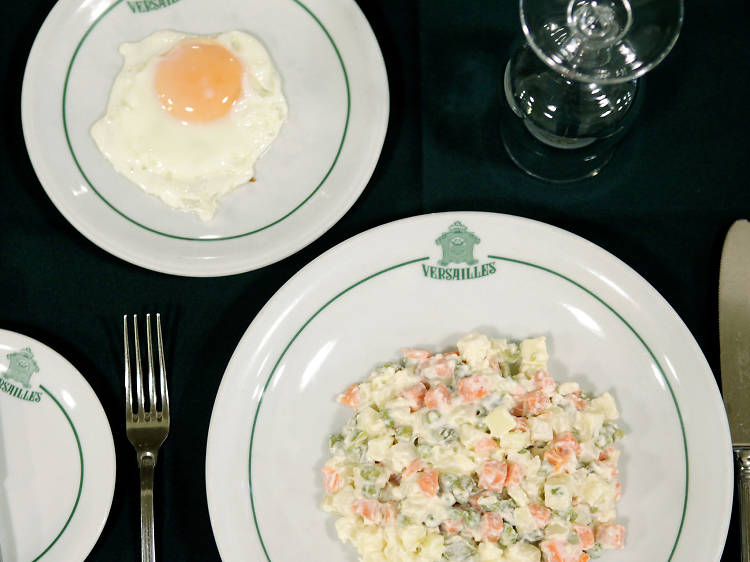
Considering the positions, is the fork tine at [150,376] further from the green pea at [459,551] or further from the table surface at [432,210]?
the green pea at [459,551]

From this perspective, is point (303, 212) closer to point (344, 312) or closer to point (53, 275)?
point (344, 312)

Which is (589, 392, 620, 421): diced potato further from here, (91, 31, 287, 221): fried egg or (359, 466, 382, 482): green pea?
(91, 31, 287, 221): fried egg

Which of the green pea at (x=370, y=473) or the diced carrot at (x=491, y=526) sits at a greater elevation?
the green pea at (x=370, y=473)

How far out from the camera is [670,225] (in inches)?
70.9

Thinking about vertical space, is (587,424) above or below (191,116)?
below

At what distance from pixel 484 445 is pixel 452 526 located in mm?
174

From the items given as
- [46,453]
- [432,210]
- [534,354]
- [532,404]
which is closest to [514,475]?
[532,404]

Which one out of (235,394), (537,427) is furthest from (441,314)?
(235,394)

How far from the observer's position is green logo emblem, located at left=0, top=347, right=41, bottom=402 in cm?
172

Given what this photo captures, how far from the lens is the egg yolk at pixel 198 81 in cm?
177

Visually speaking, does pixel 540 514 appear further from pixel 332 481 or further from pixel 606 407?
pixel 332 481

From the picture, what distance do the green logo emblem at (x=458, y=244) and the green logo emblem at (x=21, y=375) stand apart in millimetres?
889

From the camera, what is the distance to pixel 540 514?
160 cm

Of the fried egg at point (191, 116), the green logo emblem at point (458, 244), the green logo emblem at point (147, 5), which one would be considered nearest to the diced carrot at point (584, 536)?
the green logo emblem at point (458, 244)
